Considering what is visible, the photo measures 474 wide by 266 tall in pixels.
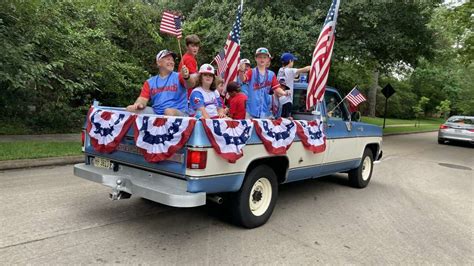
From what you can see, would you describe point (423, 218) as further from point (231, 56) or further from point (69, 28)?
point (69, 28)

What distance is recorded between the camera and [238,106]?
501 cm

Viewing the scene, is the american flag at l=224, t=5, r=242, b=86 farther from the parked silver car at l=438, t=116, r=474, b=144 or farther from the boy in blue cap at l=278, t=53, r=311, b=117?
the parked silver car at l=438, t=116, r=474, b=144

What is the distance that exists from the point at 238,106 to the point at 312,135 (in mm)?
1242

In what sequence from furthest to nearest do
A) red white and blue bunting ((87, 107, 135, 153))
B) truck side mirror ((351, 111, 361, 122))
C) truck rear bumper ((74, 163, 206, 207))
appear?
truck side mirror ((351, 111, 361, 122)), red white and blue bunting ((87, 107, 135, 153)), truck rear bumper ((74, 163, 206, 207))

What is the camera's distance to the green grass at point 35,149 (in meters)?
7.89

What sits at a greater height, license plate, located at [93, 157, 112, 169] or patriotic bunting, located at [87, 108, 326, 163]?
patriotic bunting, located at [87, 108, 326, 163]

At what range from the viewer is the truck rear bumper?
3.77 meters

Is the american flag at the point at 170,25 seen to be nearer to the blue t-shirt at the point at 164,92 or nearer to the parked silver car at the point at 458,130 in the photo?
the blue t-shirt at the point at 164,92

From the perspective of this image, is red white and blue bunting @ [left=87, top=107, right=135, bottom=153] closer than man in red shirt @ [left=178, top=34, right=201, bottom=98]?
Yes

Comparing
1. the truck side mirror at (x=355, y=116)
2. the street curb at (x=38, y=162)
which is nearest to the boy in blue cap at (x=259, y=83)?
the truck side mirror at (x=355, y=116)

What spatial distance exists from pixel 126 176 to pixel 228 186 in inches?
49.5

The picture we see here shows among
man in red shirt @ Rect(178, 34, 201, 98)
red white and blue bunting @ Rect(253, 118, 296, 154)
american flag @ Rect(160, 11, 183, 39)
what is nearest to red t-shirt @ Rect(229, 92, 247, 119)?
red white and blue bunting @ Rect(253, 118, 296, 154)

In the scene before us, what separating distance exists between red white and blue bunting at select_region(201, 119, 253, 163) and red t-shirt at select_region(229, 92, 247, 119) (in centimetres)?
75

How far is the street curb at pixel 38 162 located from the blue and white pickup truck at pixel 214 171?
325cm
